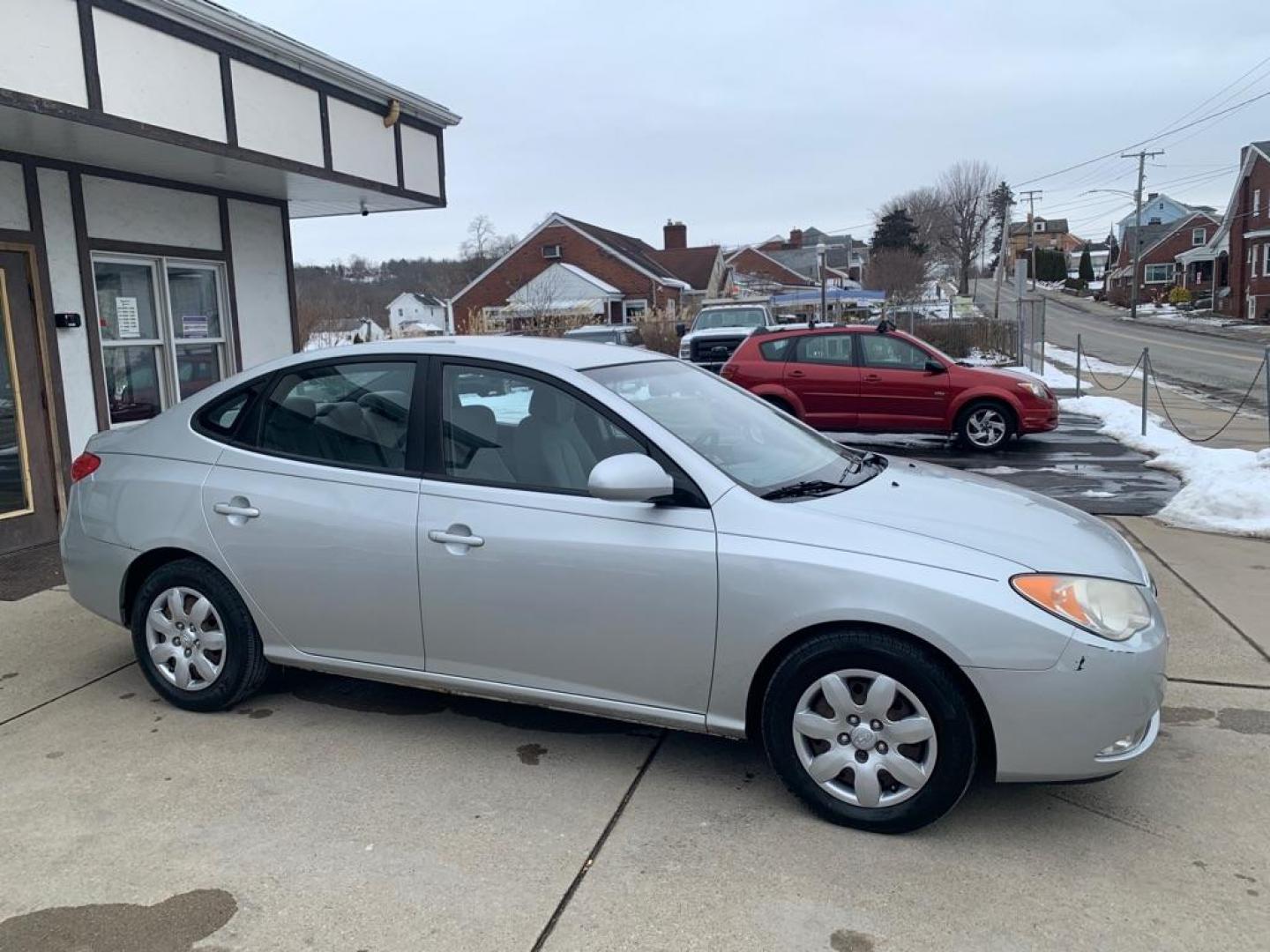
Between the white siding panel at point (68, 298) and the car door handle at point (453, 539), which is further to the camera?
the white siding panel at point (68, 298)

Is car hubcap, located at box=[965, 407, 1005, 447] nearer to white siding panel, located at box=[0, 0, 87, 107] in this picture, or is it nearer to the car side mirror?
the car side mirror

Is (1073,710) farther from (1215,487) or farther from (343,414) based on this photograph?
(1215,487)

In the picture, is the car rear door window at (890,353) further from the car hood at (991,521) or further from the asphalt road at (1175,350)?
the asphalt road at (1175,350)

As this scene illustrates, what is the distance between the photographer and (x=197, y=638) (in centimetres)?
428

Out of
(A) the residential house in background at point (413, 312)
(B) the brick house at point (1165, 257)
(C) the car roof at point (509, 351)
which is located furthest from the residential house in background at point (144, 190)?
(B) the brick house at point (1165, 257)

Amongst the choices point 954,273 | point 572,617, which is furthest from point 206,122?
point 954,273

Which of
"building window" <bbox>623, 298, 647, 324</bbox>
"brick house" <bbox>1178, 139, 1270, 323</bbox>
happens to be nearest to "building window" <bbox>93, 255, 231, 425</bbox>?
"building window" <bbox>623, 298, 647, 324</bbox>

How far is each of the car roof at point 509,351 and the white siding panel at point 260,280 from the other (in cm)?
547

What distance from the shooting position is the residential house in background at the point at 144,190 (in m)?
6.17

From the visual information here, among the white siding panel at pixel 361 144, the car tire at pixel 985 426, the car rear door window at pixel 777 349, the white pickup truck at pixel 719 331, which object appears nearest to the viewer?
the white siding panel at pixel 361 144

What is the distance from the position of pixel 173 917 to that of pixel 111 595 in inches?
80.1

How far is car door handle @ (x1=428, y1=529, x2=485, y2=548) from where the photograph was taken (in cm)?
365

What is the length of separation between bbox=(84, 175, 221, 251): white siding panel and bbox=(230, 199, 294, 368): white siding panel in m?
0.33

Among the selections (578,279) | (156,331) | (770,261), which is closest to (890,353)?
(156,331)
